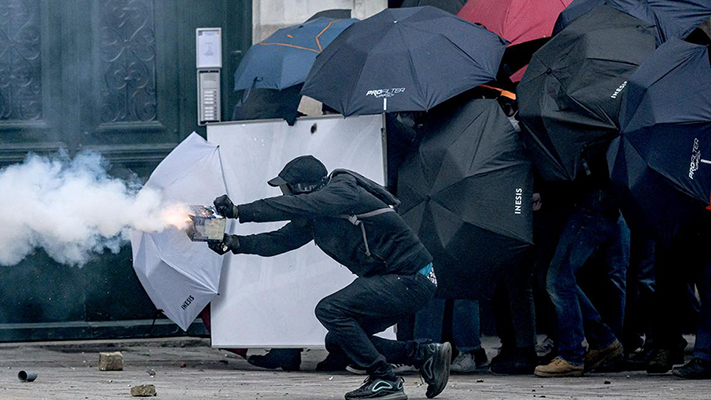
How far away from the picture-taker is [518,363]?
352 inches

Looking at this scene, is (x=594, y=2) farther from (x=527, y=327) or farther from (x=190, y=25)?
(x=190, y=25)

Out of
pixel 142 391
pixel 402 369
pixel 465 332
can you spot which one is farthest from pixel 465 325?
pixel 142 391

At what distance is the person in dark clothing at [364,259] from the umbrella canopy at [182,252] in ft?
4.07

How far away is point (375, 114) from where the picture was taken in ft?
28.0

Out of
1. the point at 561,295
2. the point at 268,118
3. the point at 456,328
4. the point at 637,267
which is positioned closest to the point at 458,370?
the point at 456,328

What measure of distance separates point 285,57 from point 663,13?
2.67 metres

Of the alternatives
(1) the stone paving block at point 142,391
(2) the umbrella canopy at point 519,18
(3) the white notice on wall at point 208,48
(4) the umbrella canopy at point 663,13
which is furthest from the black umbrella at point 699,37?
(1) the stone paving block at point 142,391

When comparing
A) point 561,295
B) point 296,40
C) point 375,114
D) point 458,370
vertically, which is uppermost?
point 296,40

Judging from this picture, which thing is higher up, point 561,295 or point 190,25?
point 190,25

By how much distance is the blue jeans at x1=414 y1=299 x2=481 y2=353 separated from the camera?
8.98 meters

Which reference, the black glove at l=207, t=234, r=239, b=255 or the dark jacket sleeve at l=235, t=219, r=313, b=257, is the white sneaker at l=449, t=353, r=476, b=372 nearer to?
the dark jacket sleeve at l=235, t=219, r=313, b=257

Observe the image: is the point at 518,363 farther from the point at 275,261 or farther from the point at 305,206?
the point at 305,206

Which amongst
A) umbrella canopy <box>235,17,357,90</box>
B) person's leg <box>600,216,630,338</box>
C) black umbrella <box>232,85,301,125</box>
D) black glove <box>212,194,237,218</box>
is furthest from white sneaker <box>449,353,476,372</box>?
black glove <box>212,194,237,218</box>

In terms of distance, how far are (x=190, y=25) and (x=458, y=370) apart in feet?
12.6
